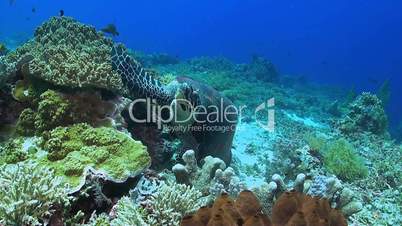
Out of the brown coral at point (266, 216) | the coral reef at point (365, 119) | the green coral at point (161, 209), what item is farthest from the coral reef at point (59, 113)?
the coral reef at point (365, 119)

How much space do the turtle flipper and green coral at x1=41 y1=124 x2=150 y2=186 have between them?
1.18m

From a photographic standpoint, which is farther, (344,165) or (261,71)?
(261,71)

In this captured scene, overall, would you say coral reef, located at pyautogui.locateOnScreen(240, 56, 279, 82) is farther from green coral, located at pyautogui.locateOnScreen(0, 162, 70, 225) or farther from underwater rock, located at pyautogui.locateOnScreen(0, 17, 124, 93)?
green coral, located at pyautogui.locateOnScreen(0, 162, 70, 225)

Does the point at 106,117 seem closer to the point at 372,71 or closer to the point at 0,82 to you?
the point at 0,82

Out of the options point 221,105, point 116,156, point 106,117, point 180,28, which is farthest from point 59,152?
point 180,28

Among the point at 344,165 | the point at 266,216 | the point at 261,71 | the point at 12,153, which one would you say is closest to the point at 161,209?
the point at 266,216

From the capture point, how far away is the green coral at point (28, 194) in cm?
283

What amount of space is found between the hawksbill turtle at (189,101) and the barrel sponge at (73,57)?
334 mm

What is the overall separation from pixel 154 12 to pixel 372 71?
348 ft

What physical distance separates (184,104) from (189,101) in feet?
0.31

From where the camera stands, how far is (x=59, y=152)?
384 centimetres

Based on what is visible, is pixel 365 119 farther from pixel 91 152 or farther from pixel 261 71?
pixel 261 71

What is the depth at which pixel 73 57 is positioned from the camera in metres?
4.69

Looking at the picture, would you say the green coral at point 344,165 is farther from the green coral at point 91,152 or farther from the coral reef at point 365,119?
the green coral at point 91,152
